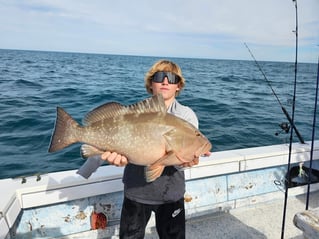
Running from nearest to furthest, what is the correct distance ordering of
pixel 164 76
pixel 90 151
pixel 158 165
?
pixel 158 165 < pixel 90 151 < pixel 164 76

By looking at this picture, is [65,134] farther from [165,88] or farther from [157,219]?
[157,219]

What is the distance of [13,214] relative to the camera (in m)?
2.58

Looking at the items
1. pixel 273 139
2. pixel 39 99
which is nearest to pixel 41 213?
pixel 273 139

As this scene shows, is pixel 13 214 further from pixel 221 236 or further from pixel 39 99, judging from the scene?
pixel 39 99

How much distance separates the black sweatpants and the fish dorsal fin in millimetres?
799

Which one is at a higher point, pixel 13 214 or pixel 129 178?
pixel 129 178

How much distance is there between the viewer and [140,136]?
6.72 feet

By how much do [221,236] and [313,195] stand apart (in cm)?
203

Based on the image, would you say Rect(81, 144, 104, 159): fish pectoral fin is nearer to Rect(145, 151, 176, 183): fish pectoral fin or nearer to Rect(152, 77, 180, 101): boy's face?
Rect(145, 151, 176, 183): fish pectoral fin

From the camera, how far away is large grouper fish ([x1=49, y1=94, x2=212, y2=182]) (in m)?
2.03

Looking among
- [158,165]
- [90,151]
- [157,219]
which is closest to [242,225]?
[157,219]

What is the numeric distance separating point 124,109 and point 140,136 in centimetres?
25

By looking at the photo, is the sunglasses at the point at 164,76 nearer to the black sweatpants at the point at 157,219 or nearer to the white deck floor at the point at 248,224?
the black sweatpants at the point at 157,219

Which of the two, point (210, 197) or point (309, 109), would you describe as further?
point (309, 109)
